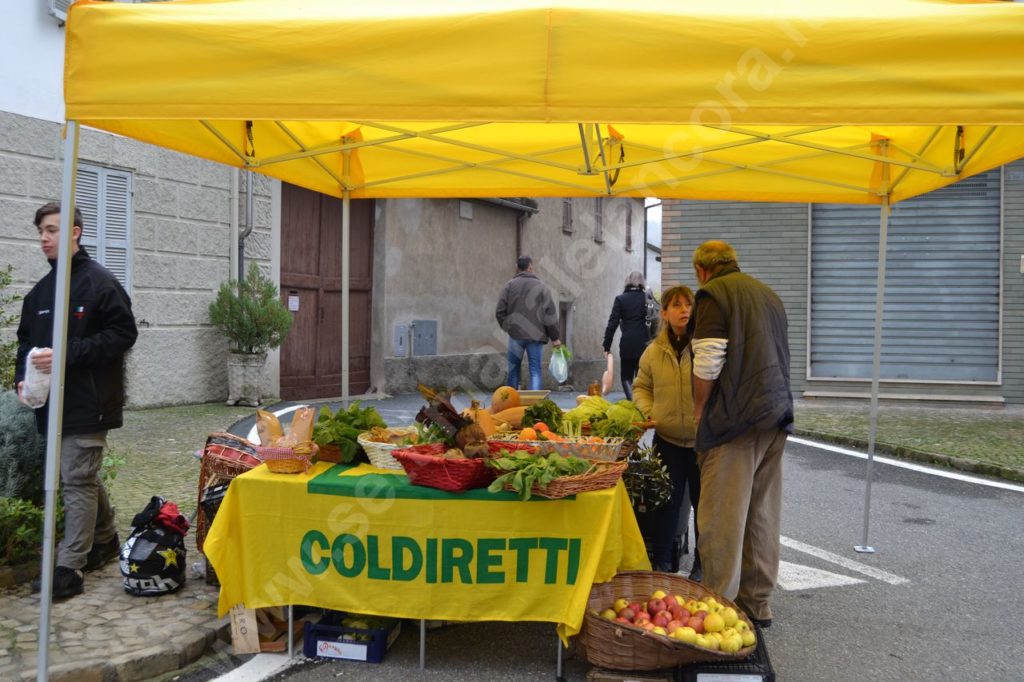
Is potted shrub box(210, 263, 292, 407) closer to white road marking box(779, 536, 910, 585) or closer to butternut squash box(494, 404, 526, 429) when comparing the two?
butternut squash box(494, 404, 526, 429)

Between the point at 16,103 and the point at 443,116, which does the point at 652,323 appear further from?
the point at 443,116

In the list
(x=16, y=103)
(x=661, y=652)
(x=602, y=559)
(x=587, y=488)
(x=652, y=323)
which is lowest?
(x=661, y=652)

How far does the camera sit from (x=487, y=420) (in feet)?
15.8

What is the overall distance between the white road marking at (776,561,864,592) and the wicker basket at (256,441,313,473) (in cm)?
294

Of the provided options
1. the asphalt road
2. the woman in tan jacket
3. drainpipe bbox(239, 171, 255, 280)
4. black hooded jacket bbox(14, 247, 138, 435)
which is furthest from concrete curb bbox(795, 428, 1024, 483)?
drainpipe bbox(239, 171, 255, 280)

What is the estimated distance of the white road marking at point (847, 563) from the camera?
17.9 feet

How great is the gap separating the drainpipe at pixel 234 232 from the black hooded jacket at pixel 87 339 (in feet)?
27.0

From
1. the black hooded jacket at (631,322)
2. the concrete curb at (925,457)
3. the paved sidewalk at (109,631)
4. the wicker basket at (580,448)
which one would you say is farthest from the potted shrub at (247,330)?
the wicker basket at (580,448)

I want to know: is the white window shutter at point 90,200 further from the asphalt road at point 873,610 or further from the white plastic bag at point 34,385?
the asphalt road at point 873,610

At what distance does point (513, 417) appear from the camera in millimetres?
5141

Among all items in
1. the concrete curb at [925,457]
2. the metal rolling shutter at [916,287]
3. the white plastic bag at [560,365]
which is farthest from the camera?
the metal rolling shutter at [916,287]

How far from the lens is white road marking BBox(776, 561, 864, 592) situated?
5.29 metres

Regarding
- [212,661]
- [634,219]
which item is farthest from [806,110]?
[634,219]

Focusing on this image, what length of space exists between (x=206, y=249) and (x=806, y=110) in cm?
1043
